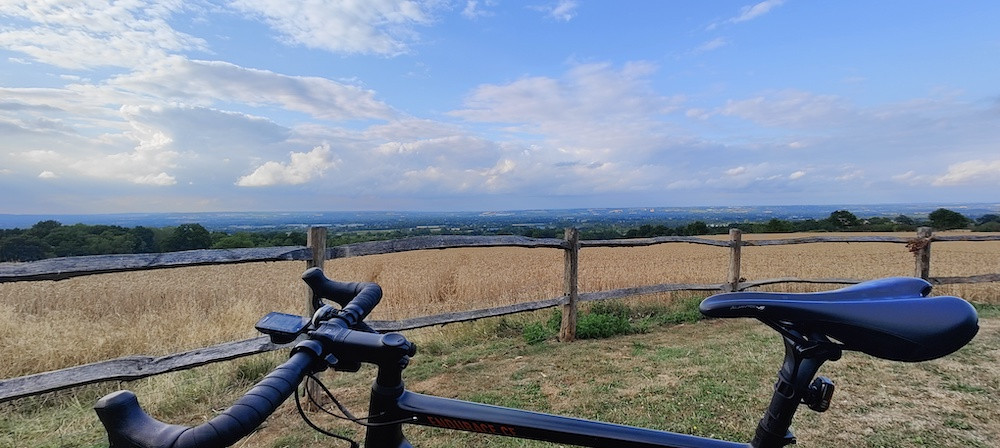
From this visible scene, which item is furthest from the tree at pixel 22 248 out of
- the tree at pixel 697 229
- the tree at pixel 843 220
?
the tree at pixel 843 220

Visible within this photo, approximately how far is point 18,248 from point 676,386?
8579 millimetres

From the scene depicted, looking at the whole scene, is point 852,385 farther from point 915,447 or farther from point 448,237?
point 448,237

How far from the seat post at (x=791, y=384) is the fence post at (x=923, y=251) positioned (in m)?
8.91

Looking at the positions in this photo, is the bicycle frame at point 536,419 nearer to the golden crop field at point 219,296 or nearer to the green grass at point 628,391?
the green grass at point 628,391

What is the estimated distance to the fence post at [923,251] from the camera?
7.89 meters

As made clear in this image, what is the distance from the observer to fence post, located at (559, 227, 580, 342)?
5.84 m

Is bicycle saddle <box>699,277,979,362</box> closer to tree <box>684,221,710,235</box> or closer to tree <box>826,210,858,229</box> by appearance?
tree <box>684,221,710,235</box>

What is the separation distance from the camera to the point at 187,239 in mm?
6922

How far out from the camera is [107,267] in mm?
3117

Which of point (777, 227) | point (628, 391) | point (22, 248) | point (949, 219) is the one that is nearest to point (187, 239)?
point (22, 248)

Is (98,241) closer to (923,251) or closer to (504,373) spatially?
(504,373)

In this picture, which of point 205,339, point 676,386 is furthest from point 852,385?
point 205,339

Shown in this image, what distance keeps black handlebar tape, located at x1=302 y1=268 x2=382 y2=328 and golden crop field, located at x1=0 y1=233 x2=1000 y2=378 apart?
4.62 meters

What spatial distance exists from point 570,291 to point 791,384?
455 centimetres
